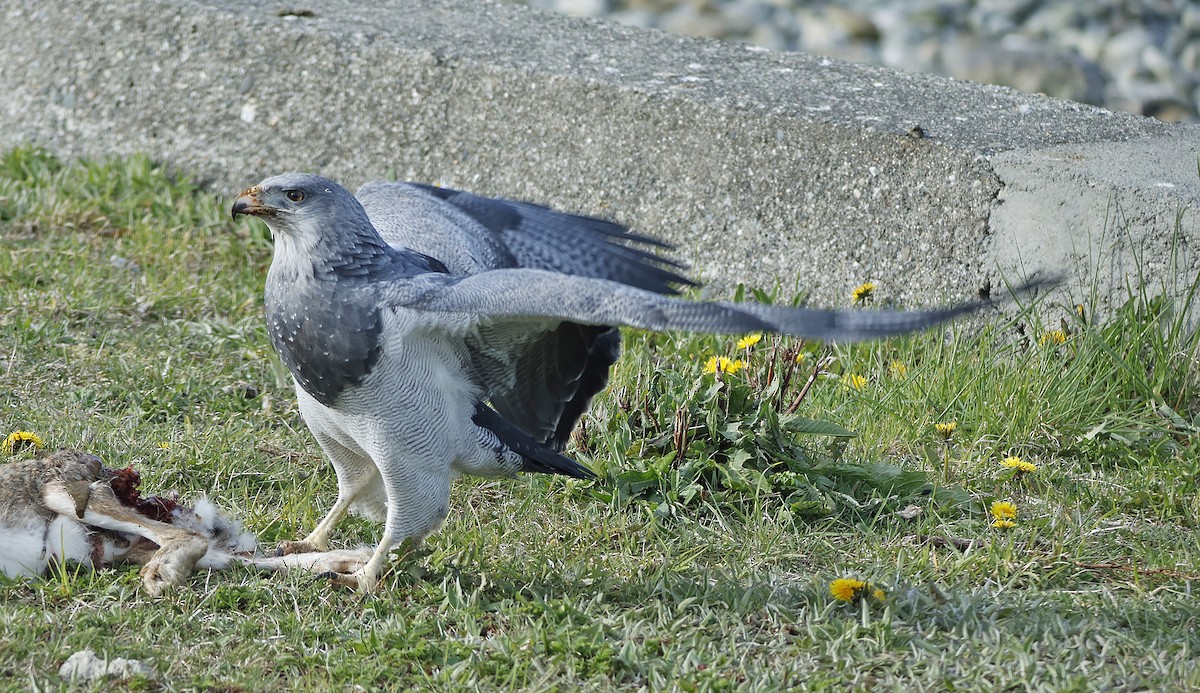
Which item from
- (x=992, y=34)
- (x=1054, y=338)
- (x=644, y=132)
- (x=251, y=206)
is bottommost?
(x=1054, y=338)

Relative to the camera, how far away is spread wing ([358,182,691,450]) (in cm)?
319

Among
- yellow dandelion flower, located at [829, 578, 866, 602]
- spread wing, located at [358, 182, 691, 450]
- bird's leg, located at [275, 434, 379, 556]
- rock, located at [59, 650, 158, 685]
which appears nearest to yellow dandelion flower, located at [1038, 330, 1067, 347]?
spread wing, located at [358, 182, 691, 450]

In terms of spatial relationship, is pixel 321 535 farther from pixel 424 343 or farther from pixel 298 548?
pixel 424 343

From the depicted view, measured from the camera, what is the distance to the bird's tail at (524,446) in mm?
3186

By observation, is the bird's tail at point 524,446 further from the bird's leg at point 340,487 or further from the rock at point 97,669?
the rock at point 97,669

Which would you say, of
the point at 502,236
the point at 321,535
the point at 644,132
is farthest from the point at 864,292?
the point at 321,535

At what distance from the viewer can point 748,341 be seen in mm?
4012

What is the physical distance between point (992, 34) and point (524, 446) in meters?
7.42

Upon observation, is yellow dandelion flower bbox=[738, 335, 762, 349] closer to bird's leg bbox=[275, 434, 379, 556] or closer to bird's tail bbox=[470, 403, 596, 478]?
bird's tail bbox=[470, 403, 596, 478]

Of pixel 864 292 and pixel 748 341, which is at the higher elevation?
pixel 864 292

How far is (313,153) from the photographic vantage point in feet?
17.7

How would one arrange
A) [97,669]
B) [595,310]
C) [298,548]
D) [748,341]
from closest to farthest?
1. [595,310]
2. [97,669]
3. [298,548]
4. [748,341]

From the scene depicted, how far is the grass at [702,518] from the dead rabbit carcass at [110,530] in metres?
0.06

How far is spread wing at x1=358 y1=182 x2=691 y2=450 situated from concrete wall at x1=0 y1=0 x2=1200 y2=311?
0.94 m
